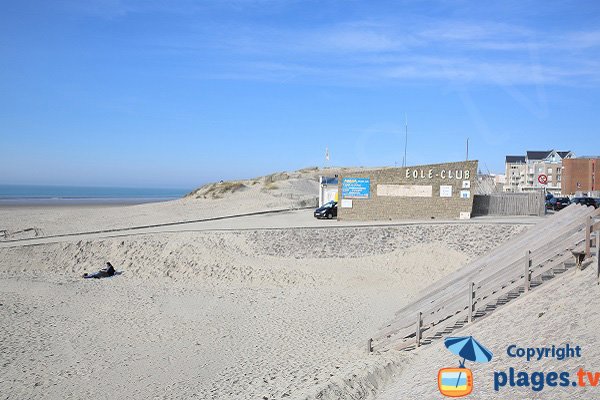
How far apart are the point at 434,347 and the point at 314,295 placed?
33.0 ft

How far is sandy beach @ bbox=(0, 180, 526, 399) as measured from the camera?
11648 mm

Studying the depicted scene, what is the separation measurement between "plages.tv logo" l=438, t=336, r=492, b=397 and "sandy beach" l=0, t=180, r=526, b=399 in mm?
1626

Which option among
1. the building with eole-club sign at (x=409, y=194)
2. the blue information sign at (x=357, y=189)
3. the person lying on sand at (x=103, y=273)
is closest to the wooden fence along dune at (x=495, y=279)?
the person lying on sand at (x=103, y=273)

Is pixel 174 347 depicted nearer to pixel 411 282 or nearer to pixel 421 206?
pixel 411 282

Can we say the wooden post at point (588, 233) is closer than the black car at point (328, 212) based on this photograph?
Yes

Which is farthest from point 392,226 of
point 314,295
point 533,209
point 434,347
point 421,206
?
point 434,347

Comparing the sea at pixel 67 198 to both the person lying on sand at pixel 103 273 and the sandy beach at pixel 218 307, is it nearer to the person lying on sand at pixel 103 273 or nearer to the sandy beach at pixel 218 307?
the sandy beach at pixel 218 307

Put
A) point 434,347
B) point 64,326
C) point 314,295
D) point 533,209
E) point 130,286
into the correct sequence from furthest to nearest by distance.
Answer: point 533,209 < point 130,286 < point 314,295 < point 64,326 < point 434,347

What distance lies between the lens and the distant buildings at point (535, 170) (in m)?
89.4

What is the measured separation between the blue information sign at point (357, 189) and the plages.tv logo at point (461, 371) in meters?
22.9

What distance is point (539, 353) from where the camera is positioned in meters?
8.38

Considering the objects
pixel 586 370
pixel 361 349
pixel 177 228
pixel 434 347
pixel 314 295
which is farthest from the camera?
pixel 177 228

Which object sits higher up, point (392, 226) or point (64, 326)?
point (392, 226)

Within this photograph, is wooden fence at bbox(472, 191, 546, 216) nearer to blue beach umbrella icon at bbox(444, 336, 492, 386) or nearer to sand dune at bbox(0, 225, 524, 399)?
sand dune at bbox(0, 225, 524, 399)
